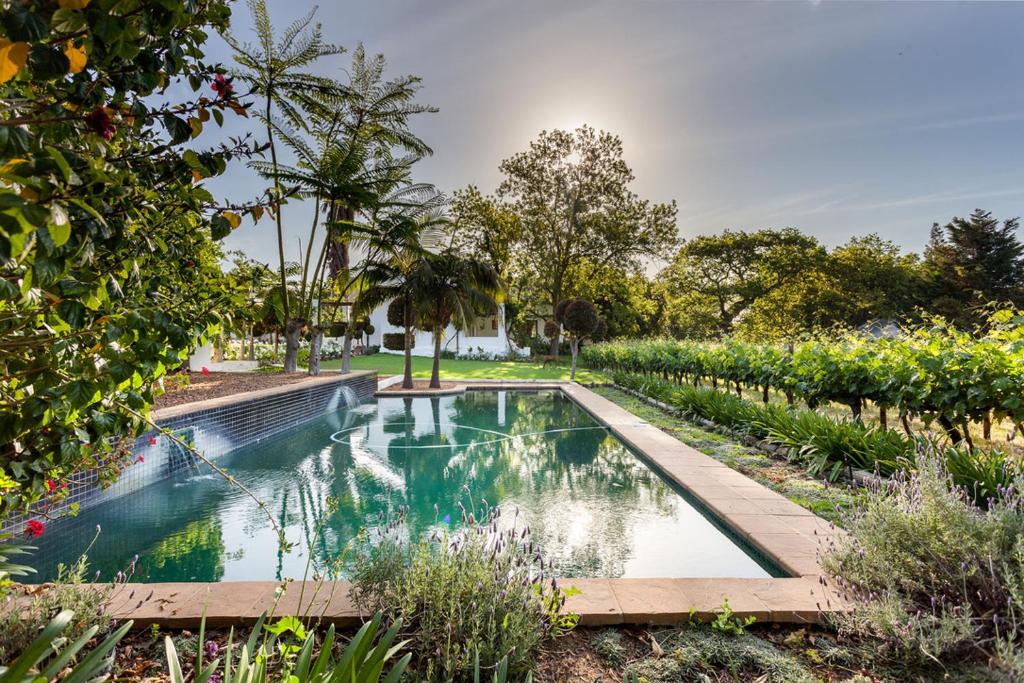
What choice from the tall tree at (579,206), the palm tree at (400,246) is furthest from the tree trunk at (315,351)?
the tall tree at (579,206)

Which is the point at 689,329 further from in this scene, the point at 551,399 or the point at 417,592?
the point at 417,592

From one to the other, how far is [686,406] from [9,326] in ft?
31.3

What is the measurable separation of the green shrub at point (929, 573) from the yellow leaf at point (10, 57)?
10.2 feet

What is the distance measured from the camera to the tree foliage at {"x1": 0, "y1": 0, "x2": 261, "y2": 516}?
94 centimetres

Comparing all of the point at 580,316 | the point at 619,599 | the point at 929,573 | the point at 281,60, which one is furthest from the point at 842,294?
the point at 619,599

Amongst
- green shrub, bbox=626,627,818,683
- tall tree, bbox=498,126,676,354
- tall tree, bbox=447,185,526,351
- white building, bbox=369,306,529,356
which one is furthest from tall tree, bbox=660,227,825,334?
green shrub, bbox=626,627,818,683

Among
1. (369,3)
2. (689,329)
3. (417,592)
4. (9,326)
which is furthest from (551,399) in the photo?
(689,329)

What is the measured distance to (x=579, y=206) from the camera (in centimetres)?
2622

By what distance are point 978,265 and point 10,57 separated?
40.0 meters

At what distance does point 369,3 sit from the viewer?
8195 mm

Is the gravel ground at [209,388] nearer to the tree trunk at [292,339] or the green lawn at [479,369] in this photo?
the tree trunk at [292,339]

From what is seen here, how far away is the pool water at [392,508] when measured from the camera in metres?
3.65

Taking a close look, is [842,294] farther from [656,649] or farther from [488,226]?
[656,649]

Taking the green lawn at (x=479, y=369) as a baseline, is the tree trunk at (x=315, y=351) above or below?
above
